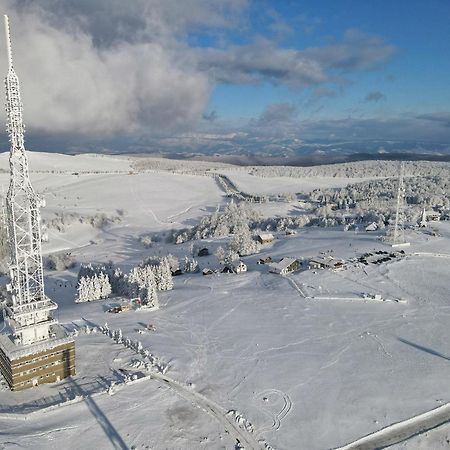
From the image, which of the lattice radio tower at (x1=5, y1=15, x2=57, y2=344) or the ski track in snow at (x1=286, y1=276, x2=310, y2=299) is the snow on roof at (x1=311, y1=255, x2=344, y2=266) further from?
the lattice radio tower at (x1=5, y1=15, x2=57, y2=344)

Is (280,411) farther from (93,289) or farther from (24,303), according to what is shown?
(93,289)

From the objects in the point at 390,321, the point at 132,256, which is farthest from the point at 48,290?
the point at 390,321

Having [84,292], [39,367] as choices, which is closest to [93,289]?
[84,292]

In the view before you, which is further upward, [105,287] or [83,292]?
[105,287]

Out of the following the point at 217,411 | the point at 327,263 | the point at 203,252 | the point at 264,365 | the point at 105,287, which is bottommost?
the point at 203,252

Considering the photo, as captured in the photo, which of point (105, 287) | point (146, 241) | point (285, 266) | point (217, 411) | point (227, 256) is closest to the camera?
point (217, 411)

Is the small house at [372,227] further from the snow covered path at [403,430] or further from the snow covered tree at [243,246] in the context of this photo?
the snow covered path at [403,430]
